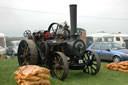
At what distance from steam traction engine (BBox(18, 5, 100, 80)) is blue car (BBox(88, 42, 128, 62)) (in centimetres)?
336

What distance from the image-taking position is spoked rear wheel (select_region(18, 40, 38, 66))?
7.27 meters

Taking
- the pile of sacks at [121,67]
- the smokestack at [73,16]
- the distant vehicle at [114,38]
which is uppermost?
the smokestack at [73,16]

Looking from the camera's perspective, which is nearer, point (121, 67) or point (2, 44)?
point (121, 67)

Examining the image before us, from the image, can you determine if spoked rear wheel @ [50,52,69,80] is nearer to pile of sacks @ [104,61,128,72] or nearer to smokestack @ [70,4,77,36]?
smokestack @ [70,4,77,36]

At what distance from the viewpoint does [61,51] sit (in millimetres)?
7020

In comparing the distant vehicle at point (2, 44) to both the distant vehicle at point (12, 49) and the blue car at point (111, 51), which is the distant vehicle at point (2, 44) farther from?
the blue car at point (111, 51)

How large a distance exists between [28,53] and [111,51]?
17.5ft

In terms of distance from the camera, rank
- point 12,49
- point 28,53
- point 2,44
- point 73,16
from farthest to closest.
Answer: point 2,44
point 12,49
point 28,53
point 73,16

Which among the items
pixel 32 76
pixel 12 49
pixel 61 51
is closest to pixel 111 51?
pixel 61 51

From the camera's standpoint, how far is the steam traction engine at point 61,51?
6295mm

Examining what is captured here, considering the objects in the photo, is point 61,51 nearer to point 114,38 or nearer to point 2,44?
point 2,44

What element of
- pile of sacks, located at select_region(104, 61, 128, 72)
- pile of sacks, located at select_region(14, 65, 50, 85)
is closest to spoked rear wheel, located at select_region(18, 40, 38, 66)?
pile of sacks, located at select_region(14, 65, 50, 85)

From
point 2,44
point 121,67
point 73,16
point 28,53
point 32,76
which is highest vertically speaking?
point 73,16

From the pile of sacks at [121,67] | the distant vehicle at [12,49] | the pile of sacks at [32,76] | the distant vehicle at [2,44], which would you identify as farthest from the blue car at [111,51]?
the distant vehicle at [2,44]
